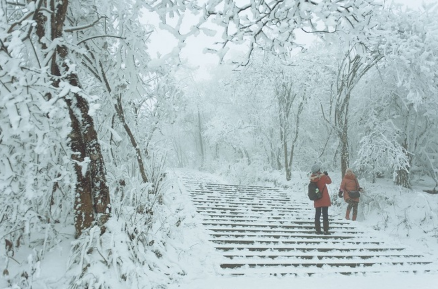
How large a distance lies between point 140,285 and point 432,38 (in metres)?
9.24

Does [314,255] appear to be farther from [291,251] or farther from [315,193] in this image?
Answer: [315,193]

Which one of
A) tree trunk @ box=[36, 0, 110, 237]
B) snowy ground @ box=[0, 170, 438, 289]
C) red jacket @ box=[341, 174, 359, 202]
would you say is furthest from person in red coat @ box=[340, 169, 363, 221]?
tree trunk @ box=[36, 0, 110, 237]

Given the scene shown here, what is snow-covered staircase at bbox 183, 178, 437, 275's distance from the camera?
13.7 feet

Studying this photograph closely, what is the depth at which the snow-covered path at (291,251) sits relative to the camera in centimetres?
380

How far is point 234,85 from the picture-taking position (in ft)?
41.5

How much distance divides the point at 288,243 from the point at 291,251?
41 centimetres

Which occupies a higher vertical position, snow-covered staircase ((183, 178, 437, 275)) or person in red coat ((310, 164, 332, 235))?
person in red coat ((310, 164, 332, 235))

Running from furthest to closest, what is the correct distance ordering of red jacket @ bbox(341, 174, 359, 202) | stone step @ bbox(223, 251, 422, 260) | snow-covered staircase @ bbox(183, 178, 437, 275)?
red jacket @ bbox(341, 174, 359, 202) < stone step @ bbox(223, 251, 422, 260) < snow-covered staircase @ bbox(183, 178, 437, 275)

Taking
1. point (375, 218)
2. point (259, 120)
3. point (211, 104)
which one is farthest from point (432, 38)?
point (211, 104)

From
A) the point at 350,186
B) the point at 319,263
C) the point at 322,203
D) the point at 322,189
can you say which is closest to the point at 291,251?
the point at 319,263

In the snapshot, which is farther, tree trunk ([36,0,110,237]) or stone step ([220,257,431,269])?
stone step ([220,257,431,269])

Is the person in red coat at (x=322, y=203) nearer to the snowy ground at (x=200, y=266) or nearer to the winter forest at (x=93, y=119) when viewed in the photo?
the snowy ground at (x=200, y=266)

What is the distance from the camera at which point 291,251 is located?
186 inches

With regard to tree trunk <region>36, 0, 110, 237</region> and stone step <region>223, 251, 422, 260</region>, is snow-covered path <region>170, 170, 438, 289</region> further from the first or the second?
tree trunk <region>36, 0, 110, 237</region>
